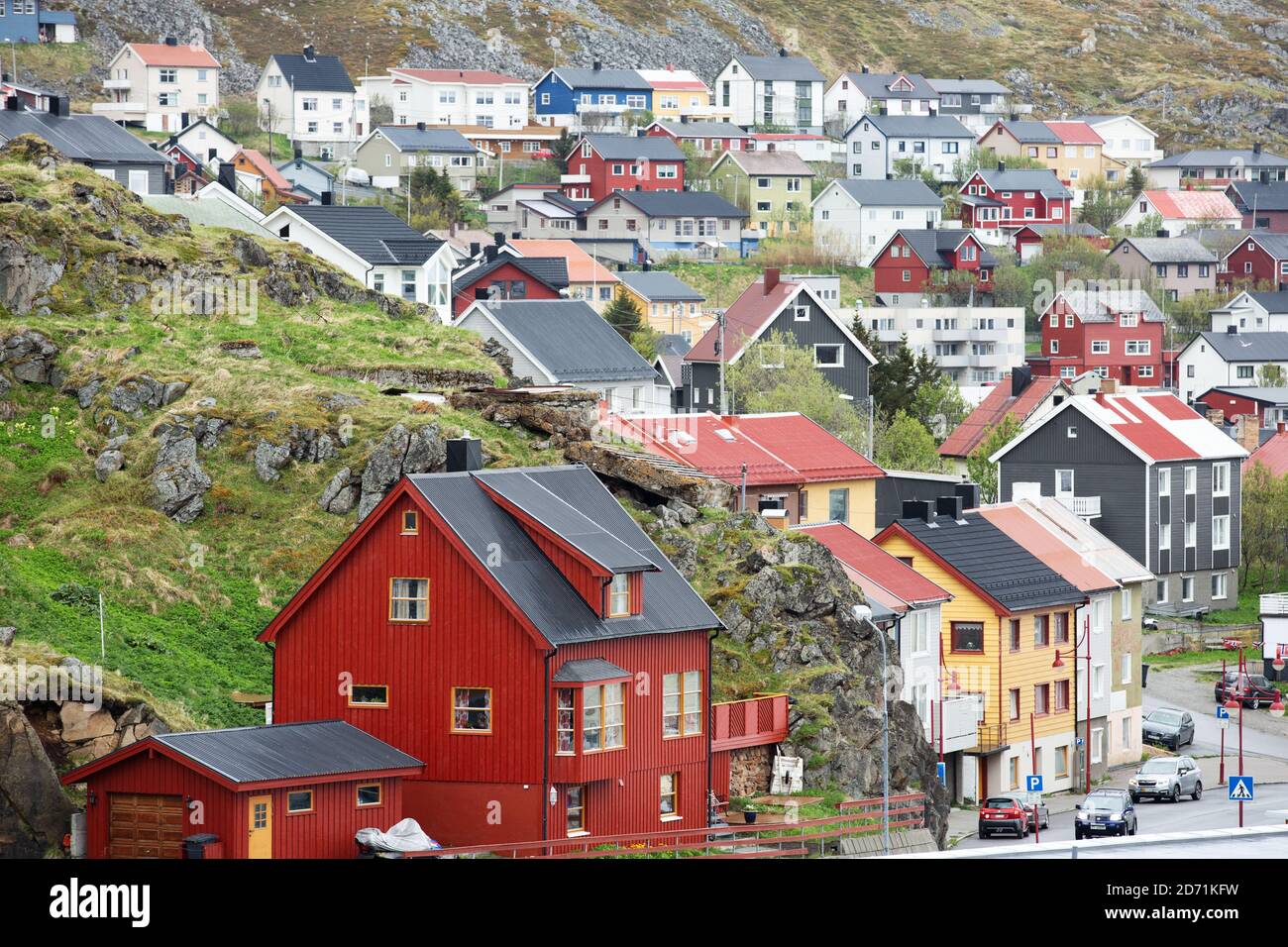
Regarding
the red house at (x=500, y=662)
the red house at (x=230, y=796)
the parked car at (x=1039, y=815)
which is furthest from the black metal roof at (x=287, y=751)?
the parked car at (x=1039, y=815)

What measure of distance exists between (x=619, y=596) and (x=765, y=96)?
167 m

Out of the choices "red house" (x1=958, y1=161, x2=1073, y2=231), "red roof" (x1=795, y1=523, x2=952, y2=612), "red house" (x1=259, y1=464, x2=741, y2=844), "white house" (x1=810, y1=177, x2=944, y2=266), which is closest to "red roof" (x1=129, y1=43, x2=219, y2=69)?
"white house" (x1=810, y1=177, x2=944, y2=266)

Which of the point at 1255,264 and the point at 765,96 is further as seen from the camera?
the point at 765,96

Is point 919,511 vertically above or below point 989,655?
above

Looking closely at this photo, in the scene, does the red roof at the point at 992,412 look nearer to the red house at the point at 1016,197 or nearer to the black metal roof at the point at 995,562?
the black metal roof at the point at 995,562

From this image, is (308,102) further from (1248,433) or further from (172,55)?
(1248,433)

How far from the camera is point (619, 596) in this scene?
36.9 m

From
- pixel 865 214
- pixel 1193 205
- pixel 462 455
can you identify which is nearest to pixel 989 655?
pixel 462 455

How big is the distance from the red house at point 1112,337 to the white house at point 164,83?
204 feet

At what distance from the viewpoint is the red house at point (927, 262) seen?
146 meters

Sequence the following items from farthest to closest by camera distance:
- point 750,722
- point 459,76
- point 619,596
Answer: point 459,76 → point 750,722 → point 619,596

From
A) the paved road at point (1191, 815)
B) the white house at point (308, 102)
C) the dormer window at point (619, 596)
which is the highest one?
the white house at point (308, 102)

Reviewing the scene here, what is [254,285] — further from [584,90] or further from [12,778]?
[584,90]

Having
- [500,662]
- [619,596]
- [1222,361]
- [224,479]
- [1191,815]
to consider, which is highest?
[1222,361]
